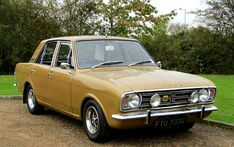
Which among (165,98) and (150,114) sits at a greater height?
(165,98)

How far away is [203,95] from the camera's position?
7770 millimetres

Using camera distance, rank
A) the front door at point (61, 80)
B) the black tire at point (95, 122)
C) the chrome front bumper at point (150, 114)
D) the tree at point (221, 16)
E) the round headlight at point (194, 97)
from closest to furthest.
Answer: the chrome front bumper at point (150, 114) < the black tire at point (95, 122) < the round headlight at point (194, 97) < the front door at point (61, 80) < the tree at point (221, 16)

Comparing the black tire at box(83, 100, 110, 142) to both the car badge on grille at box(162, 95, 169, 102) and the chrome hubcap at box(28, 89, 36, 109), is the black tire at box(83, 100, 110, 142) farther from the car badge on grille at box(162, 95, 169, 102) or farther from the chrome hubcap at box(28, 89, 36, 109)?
the chrome hubcap at box(28, 89, 36, 109)

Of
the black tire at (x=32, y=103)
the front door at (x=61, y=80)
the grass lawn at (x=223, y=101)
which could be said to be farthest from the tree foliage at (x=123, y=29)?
the front door at (x=61, y=80)

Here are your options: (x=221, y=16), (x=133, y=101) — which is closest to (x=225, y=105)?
(x=133, y=101)

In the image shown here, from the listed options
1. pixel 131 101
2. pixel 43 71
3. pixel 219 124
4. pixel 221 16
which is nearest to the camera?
pixel 131 101

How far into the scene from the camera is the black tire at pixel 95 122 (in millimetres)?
7473

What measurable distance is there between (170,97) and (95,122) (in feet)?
4.40

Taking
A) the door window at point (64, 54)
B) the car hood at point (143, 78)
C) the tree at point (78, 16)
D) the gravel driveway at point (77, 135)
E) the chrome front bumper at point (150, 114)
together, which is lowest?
the gravel driveway at point (77, 135)

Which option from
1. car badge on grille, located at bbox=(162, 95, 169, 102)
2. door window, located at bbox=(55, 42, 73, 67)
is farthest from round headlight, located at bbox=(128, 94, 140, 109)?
door window, located at bbox=(55, 42, 73, 67)

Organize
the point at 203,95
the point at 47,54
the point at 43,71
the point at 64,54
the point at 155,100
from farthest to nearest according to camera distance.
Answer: the point at 47,54
the point at 43,71
the point at 64,54
the point at 203,95
the point at 155,100

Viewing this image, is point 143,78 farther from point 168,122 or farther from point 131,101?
point 168,122

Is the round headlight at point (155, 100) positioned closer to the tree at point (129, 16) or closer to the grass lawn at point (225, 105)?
the grass lawn at point (225, 105)

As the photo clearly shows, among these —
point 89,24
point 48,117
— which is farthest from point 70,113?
Result: point 89,24
